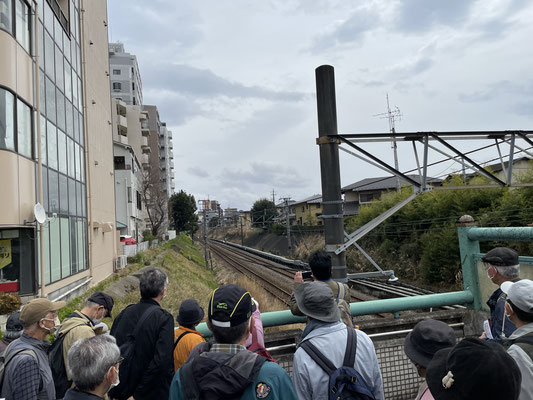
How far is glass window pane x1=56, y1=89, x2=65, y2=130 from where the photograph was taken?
13.3m

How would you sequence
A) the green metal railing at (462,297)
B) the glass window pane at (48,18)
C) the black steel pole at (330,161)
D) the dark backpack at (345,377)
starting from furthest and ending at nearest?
the glass window pane at (48,18) < the black steel pole at (330,161) < the green metal railing at (462,297) < the dark backpack at (345,377)

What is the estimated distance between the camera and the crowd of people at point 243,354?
1448 millimetres

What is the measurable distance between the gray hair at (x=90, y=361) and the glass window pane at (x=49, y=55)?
13.1m

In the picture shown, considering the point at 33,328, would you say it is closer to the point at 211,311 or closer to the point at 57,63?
the point at 211,311

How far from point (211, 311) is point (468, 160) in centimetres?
455

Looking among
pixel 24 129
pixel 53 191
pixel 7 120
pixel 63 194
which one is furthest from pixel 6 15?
pixel 63 194

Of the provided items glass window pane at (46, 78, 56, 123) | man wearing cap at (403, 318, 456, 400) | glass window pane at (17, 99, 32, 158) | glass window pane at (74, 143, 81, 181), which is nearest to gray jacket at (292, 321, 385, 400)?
man wearing cap at (403, 318, 456, 400)

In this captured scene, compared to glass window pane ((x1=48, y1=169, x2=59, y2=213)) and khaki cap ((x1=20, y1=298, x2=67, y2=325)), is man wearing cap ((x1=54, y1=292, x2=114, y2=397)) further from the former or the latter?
glass window pane ((x1=48, y1=169, x2=59, y2=213))

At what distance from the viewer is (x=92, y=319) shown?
3.15 meters

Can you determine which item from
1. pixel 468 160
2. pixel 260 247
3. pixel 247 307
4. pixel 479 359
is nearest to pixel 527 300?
pixel 479 359

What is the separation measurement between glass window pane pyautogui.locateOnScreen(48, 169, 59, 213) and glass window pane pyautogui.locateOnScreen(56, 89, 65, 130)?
199 centimetres

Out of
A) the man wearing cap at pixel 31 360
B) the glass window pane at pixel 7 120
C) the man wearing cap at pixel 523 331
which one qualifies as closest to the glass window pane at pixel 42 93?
the glass window pane at pixel 7 120

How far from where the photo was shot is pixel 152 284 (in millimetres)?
2936

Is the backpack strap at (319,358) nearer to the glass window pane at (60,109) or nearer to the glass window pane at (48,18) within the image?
the glass window pane at (60,109)
